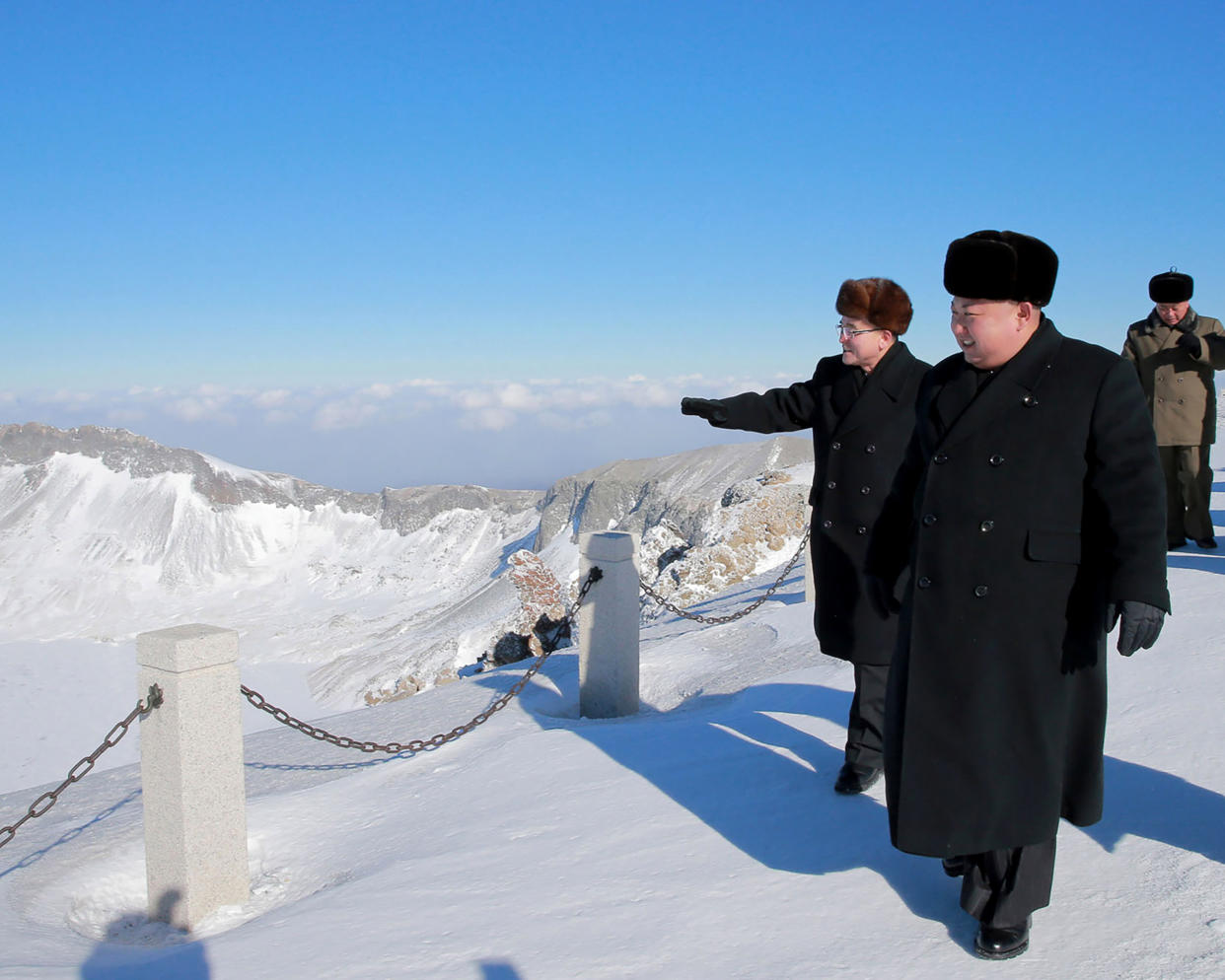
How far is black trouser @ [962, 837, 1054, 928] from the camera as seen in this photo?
271 centimetres

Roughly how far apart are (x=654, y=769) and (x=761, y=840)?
39.0 inches

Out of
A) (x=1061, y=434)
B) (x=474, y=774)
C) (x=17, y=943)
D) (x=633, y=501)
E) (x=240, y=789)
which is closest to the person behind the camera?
Answer: (x=1061, y=434)

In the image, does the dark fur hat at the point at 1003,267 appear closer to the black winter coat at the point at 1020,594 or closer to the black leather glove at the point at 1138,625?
the black winter coat at the point at 1020,594

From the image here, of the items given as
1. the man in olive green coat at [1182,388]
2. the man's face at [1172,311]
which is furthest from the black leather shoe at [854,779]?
the man's face at [1172,311]

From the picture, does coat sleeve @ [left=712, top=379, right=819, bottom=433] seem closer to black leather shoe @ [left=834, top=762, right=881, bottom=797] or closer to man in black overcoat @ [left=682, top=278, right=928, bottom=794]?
man in black overcoat @ [left=682, top=278, right=928, bottom=794]

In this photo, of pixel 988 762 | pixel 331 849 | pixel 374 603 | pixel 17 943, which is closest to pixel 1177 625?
pixel 988 762

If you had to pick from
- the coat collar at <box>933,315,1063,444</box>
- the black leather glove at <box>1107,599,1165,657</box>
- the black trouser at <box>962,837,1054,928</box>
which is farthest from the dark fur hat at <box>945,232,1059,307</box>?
the black trouser at <box>962,837,1054,928</box>

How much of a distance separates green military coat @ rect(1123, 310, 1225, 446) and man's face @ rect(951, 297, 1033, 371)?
6009mm

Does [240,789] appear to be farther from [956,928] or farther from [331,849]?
[956,928]

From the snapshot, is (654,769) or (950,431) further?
(654,769)

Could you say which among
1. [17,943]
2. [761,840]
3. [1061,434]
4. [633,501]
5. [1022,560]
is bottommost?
[633,501]

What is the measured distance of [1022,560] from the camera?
2602mm

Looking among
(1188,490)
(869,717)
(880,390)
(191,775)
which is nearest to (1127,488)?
(880,390)

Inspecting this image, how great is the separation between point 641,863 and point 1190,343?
6.56m
